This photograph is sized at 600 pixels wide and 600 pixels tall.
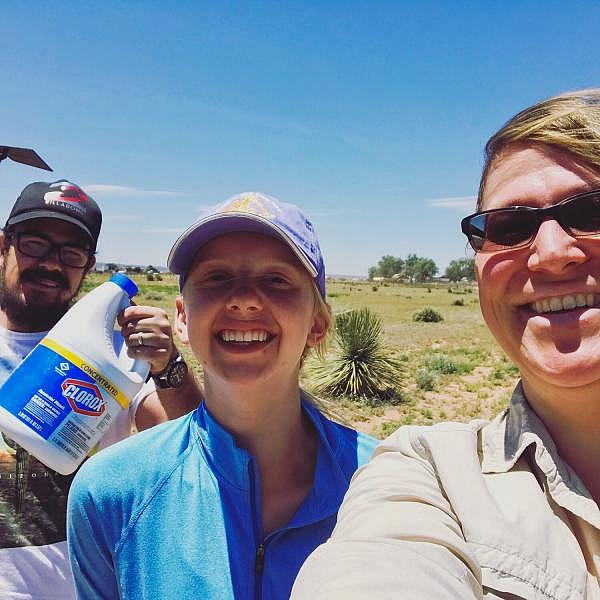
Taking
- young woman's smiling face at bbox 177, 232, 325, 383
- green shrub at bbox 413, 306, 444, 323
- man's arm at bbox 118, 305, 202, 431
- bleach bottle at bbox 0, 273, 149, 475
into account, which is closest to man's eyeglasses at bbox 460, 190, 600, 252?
young woman's smiling face at bbox 177, 232, 325, 383

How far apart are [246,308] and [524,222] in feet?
2.88

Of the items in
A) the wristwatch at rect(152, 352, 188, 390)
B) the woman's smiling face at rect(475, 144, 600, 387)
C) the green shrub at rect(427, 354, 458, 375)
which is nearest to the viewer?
the woman's smiling face at rect(475, 144, 600, 387)

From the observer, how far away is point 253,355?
5.54ft

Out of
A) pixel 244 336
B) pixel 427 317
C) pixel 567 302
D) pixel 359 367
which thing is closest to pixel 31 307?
pixel 244 336

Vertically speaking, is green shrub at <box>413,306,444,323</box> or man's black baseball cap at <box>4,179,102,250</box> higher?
man's black baseball cap at <box>4,179,102,250</box>

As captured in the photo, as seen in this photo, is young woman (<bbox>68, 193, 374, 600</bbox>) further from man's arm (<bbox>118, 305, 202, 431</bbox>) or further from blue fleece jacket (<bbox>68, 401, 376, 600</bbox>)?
man's arm (<bbox>118, 305, 202, 431</bbox>)

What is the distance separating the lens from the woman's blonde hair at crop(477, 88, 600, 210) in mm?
1331

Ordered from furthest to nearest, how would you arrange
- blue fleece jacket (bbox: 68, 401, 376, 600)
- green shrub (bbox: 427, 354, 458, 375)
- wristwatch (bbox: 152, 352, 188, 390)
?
green shrub (bbox: 427, 354, 458, 375)
wristwatch (bbox: 152, 352, 188, 390)
blue fleece jacket (bbox: 68, 401, 376, 600)

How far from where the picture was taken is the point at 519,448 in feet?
4.28

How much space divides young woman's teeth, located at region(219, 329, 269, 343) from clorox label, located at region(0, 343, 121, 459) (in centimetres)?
68

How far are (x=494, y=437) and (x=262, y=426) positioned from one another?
776 millimetres

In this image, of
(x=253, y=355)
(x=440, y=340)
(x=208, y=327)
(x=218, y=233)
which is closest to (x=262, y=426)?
(x=253, y=355)

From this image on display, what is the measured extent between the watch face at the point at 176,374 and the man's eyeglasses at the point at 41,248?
73 centimetres

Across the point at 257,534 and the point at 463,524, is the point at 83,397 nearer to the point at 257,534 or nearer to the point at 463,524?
the point at 257,534
